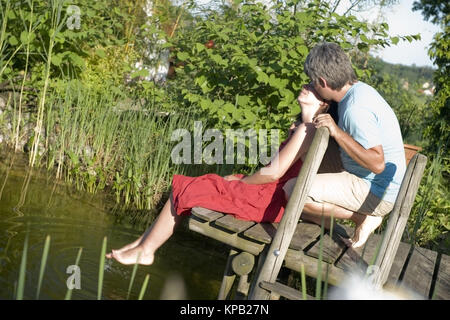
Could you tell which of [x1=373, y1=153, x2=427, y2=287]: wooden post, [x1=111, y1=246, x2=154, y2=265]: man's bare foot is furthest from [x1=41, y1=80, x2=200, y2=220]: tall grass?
[x1=373, y1=153, x2=427, y2=287]: wooden post

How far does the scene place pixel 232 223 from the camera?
2.87m

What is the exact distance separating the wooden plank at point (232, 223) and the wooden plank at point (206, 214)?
0.03 meters

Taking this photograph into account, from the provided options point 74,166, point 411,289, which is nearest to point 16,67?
point 74,166

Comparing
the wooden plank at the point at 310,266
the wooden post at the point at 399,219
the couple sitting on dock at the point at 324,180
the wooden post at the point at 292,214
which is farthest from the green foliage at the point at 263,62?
the wooden post at the point at 399,219

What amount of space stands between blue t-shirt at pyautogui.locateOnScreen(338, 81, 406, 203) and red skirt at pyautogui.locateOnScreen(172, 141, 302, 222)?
0.49m

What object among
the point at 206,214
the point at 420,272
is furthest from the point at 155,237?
the point at 420,272

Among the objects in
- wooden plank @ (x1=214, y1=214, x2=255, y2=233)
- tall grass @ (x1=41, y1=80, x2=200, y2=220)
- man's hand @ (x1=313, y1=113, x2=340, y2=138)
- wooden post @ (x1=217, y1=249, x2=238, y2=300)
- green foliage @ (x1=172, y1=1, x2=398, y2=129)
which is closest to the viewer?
man's hand @ (x1=313, y1=113, x2=340, y2=138)

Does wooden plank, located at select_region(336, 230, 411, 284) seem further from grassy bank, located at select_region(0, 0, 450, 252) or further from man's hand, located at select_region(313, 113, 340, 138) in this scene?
grassy bank, located at select_region(0, 0, 450, 252)

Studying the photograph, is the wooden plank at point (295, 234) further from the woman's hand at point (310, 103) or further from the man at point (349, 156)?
the woman's hand at point (310, 103)

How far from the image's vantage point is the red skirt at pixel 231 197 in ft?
9.85

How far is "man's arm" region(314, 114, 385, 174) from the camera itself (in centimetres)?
261

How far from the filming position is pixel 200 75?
4.92 m

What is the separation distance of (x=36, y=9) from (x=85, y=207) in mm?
2514
